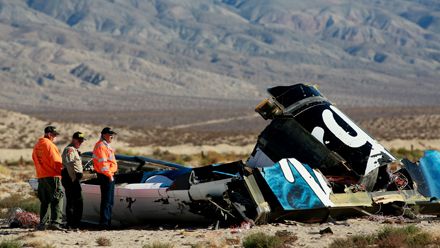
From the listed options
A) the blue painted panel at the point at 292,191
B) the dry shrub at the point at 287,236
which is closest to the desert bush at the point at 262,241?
the dry shrub at the point at 287,236

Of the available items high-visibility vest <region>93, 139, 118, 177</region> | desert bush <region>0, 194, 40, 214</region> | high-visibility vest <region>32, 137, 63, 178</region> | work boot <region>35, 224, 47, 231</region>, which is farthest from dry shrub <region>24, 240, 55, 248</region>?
desert bush <region>0, 194, 40, 214</region>

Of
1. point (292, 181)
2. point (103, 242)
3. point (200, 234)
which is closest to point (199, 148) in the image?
point (292, 181)

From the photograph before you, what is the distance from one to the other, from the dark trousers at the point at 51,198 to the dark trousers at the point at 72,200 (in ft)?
0.40

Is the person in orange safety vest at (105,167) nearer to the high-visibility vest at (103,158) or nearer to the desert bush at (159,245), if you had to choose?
the high-visibility vest at (103,158)

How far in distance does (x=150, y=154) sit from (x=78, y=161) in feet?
91.5

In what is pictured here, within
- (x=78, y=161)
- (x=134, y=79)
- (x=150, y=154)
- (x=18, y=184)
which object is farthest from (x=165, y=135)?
(x=134, y=79)

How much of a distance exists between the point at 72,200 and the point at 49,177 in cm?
59

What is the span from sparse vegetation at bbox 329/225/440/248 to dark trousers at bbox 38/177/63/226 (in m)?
4.40

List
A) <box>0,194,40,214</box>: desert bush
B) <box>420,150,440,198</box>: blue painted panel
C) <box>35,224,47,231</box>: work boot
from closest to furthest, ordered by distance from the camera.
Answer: <box>35,224,47,231</box>: work boot < <box>420,150,440,198</box>: blue painted panel < <box>0,194,40,214</box>: desert bush

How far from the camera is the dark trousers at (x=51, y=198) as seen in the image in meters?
13.4

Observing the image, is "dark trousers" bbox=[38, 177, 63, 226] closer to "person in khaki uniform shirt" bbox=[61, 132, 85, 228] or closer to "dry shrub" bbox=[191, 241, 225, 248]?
"person in khaki uniform shirt" bbox=[61, 132, 85, 228]

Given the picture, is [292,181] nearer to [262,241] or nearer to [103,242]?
[262,241]

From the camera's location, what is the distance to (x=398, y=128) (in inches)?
2857

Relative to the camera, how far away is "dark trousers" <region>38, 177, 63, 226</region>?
13422 millimetres
